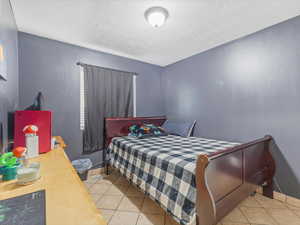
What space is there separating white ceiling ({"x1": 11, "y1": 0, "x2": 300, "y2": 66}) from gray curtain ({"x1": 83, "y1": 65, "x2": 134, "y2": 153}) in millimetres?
532

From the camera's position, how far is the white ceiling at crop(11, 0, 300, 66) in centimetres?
161

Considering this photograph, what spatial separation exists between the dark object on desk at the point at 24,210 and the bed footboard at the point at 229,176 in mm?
1016

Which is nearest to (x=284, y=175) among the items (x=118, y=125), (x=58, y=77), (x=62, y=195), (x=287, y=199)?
(x=287, y=199)

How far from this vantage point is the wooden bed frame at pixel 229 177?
113 centimetres

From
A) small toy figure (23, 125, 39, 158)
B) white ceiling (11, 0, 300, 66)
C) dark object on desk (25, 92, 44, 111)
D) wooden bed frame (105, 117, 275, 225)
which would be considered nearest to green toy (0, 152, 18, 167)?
small toy figure (23, 125, 39, 158)

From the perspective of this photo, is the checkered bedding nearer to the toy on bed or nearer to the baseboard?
the toy on bed

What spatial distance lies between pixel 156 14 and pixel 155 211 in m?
2.33

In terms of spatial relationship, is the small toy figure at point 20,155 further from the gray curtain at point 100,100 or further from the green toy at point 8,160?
the gray curtain at point 100,100

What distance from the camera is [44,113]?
1389mm

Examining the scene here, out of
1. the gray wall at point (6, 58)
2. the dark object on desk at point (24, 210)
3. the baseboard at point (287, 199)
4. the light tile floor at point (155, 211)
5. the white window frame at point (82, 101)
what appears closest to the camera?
the dark object on desk at point (24, 210)

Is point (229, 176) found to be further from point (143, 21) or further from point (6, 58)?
point (6, 58)

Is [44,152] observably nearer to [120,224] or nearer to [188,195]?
[120,224]

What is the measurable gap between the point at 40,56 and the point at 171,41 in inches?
83.5

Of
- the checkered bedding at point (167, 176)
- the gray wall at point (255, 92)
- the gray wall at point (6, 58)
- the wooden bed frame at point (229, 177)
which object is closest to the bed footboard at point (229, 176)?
the wooden bed frame at point (229, 177)
